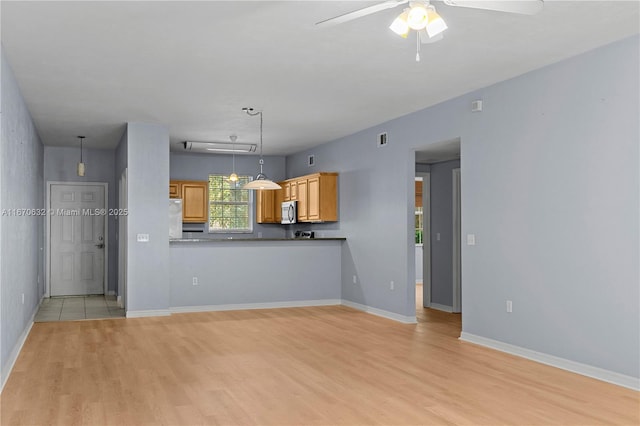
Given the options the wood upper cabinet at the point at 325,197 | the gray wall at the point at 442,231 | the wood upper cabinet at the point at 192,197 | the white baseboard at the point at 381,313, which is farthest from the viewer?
the wood upper cabinet at the point at 192,197

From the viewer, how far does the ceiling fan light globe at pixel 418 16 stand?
3.06m

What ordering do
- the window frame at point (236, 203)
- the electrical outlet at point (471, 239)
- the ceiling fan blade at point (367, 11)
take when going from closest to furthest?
1. the ceiling fan blade at point (367, 11)
2. the electrical outlet at point (471, 239)
3. the window frame at point (236, 203)

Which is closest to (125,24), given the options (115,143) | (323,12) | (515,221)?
(323,12)

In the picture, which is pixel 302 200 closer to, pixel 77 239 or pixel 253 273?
pixel 253 273

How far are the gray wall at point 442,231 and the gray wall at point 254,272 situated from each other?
4.88ft

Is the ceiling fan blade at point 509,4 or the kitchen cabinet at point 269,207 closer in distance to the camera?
the ceiling fan blade at point 509,4

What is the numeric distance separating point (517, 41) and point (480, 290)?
8.56 feet

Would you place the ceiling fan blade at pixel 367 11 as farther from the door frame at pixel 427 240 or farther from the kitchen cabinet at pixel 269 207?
the kitchen cabinet at pixel 269 207

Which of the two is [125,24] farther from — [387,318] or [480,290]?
[387,318]

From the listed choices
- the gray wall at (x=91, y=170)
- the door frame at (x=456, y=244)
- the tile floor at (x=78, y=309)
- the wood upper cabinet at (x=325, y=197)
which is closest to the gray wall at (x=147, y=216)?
the tile floor at (x=78, y=309)

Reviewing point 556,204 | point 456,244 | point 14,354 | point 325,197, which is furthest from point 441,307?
point 14,354

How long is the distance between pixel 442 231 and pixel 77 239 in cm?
648

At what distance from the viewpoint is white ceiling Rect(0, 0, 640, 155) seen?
406 centimetres

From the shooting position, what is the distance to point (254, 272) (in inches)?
349
